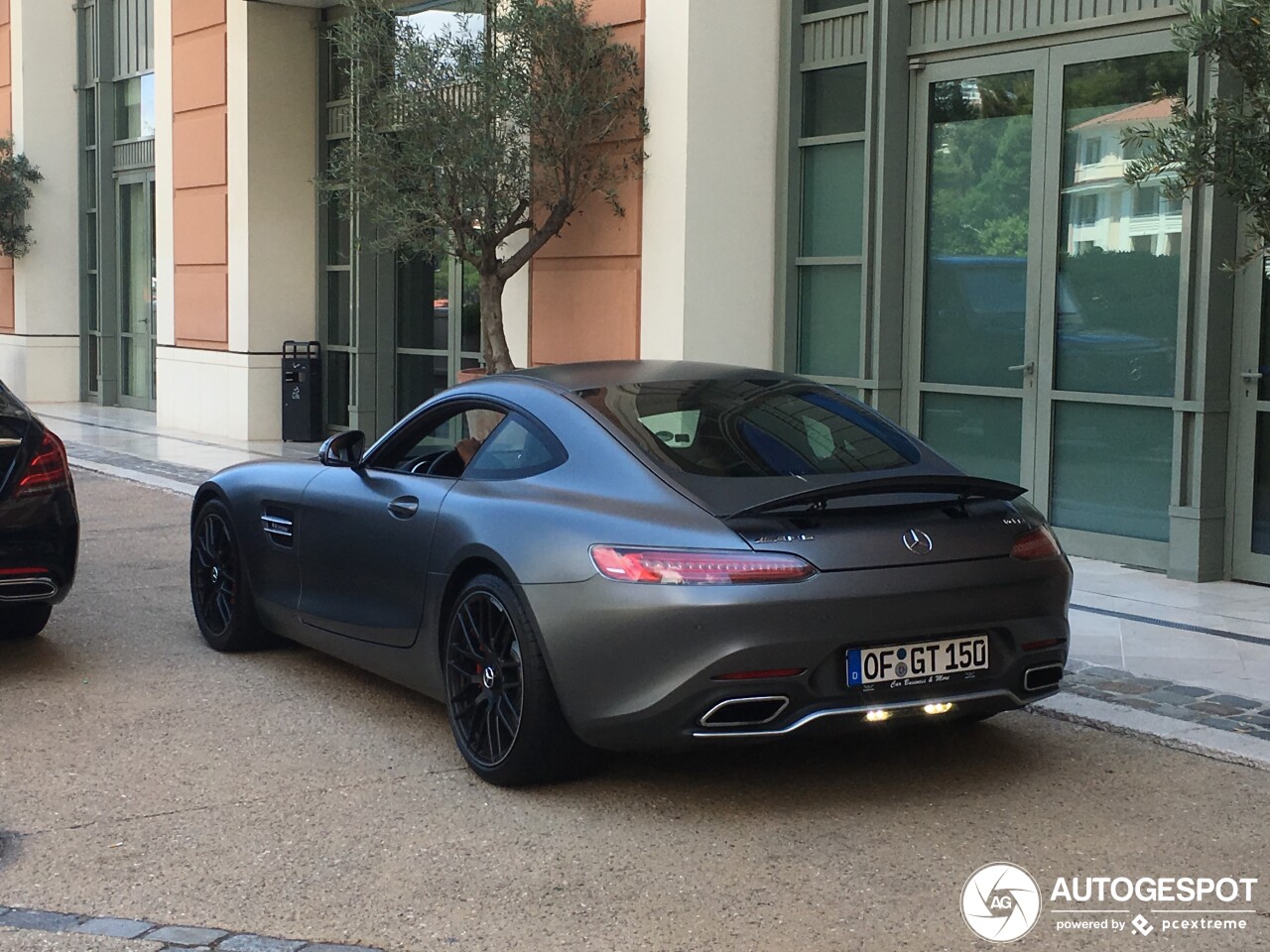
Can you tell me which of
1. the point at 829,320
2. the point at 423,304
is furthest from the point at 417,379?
the point at 829,320

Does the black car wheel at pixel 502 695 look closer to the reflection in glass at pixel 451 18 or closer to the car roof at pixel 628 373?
the car roof at pixel 628 373

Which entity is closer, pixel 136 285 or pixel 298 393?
A: pixel 298 393

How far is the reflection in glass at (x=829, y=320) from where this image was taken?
37.5ft

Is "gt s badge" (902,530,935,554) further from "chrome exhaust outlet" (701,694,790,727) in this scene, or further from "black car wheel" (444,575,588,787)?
"black car wheel" (444,575,588,787)

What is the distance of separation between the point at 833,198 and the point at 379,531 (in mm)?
6289

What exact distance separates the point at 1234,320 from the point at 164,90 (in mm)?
13461

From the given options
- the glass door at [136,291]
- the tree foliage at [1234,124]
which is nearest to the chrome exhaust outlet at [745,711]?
the tree foliage at [1234,124]

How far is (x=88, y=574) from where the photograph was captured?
954 cm

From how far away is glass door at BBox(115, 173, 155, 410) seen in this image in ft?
70.6

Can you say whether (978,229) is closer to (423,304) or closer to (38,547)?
(38,547)

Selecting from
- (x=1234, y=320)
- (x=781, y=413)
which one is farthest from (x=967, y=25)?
(x=781, y=413)

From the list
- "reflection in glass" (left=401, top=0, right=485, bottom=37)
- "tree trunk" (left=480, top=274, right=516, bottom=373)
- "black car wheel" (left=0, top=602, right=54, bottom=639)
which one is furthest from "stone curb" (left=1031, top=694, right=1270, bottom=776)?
"reflection in glass" (left=401, top=0, right=485, bottom=37)

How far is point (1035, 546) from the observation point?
5340 mm

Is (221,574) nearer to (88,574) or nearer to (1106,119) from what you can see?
(88,574)
